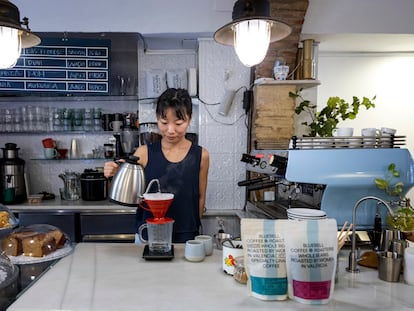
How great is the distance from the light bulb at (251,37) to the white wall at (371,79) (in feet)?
7.63

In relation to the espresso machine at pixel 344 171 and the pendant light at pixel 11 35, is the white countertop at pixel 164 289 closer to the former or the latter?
the espresso machine at pixel 344 171

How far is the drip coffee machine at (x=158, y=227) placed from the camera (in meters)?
1.50

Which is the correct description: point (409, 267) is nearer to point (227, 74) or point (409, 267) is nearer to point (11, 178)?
point (227, 74)

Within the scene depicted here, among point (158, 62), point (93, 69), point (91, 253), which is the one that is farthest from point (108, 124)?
point (91, 253)

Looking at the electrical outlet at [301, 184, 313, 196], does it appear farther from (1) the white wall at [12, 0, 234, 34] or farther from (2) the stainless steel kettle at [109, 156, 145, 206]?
(1) the white wall at [12, 0, 234, 34]

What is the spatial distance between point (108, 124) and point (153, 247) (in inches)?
87.9

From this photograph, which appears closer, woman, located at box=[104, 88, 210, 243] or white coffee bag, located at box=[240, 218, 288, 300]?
white coffee bag, located at box=[240, 218, 288, 300]

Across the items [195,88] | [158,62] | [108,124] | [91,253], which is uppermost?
[158,62]

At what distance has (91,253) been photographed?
164cm

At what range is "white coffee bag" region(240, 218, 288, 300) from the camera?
45.7 inches

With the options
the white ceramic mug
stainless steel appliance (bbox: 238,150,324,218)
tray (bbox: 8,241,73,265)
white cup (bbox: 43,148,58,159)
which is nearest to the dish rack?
stainless steel appliance (bbox: 238,150,324,218)

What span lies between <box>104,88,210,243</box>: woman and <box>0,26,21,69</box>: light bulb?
0.75 metres

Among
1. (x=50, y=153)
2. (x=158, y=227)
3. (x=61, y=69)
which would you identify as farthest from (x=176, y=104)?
(x=50, y=153)

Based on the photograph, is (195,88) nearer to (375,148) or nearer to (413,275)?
(375,148)
